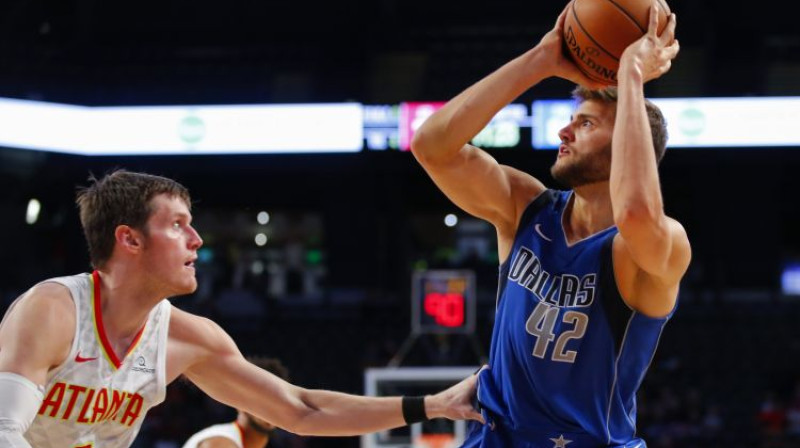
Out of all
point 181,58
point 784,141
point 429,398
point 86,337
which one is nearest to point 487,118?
point 429,398

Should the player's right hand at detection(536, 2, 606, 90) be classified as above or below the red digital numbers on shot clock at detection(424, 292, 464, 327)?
above

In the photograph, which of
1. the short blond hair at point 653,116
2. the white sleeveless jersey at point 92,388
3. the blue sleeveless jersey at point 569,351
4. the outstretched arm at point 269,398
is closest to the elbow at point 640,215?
the blue sleeveless jersey at point 569,351

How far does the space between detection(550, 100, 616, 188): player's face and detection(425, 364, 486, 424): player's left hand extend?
2.31ft

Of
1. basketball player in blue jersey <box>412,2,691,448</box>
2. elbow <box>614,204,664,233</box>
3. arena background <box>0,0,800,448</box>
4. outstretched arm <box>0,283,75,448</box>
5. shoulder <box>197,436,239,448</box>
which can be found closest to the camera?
elbow <box>614,204,664,233</box>

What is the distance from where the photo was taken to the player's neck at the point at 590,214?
2984mm

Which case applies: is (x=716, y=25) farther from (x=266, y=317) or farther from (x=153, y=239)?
(x=153, y=239)

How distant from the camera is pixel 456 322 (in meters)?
9.90

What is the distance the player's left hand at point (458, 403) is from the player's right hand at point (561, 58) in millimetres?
949

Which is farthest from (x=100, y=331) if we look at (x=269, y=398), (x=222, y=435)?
(x=222, y=435)

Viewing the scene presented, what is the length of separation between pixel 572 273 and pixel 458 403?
60cm

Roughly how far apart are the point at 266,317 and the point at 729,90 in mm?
7341

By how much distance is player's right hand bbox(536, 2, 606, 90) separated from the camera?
2.95m

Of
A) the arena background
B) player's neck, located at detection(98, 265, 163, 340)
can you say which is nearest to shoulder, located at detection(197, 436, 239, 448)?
player's neck, located at detection(98, 265, 163, 340)

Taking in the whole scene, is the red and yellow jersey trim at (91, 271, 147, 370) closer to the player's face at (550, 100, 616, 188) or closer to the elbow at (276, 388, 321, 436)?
the elbow at (276, 388, 321, 436)
